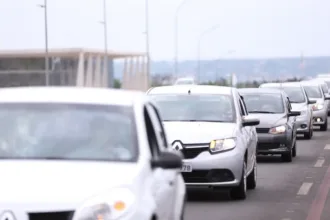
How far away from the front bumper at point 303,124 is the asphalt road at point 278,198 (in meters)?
8.06

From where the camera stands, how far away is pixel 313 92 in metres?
38.8

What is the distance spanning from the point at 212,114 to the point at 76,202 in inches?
369

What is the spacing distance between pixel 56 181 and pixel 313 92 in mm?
32340

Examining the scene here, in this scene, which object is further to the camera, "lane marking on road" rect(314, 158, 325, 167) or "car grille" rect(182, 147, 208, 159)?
"lane marking on road" rect(314, 158, 325, 167)

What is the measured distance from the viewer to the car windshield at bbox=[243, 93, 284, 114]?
2366 centimetres

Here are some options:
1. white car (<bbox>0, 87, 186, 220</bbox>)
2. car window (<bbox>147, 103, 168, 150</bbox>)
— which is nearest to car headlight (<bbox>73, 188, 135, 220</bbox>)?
white car (<bbox>0, 87, 186, 220</bbox>)

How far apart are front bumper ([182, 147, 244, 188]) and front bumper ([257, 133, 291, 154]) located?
7558 millimetres

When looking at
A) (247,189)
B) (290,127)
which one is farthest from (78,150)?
(290,127)

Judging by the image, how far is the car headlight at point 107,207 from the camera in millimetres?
6758

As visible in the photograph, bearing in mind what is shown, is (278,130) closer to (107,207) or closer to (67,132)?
(67,132)

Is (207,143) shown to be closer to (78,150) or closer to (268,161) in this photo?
(78,150)

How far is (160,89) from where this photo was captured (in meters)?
17.0

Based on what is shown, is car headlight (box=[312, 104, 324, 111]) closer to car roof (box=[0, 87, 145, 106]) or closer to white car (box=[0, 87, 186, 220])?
white car (box=[0, 87, 186, 220])

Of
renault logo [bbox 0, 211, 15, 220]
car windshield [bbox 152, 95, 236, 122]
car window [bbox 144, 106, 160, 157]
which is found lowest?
car windshield [bbox 152, 95, 236, 122]
